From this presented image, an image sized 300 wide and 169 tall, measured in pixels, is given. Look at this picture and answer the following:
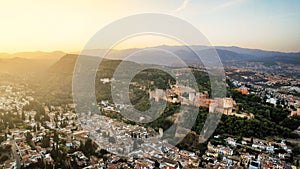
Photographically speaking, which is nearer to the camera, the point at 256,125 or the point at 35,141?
the point at 35,141

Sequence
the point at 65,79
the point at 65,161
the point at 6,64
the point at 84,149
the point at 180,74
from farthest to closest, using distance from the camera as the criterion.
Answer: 1. the point at 6,64
2. the point at 65,79
3. the point at 180,74
4. the point at 84,149
5. the point at 65,161

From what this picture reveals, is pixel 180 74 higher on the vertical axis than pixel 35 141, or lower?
higher

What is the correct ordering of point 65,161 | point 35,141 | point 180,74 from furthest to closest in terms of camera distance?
point 180,74 → point 35,141 → point 65,161

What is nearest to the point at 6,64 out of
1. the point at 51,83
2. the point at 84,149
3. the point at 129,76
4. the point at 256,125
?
the point at 51,83

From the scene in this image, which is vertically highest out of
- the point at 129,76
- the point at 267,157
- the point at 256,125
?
the point at 129,76

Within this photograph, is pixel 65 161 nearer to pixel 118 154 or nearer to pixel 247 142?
pixel 118 154

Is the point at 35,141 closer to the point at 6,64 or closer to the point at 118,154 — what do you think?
the point at 118,154

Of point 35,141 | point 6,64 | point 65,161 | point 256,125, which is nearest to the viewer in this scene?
Result: point 65,161

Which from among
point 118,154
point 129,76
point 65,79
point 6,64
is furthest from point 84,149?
point 6,64

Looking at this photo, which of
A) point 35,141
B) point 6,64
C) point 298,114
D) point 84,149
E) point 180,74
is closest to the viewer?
point 84,149
